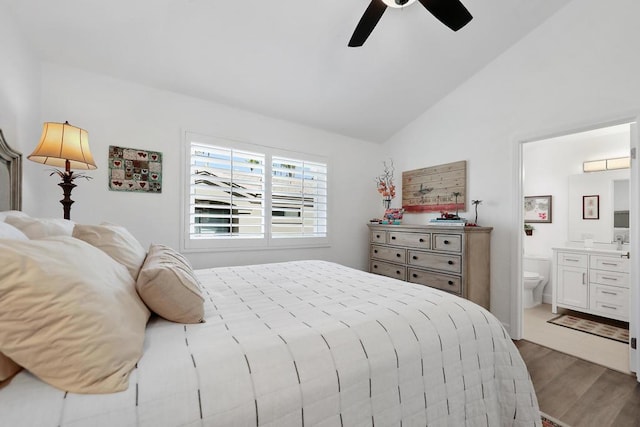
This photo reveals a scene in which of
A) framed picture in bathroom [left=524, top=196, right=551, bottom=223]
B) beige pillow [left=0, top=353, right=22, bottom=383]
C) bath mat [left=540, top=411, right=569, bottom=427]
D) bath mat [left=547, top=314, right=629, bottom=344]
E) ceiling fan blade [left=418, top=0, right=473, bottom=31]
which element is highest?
ceiling fan blade [left=418, top=0, right=473, bottom=31]

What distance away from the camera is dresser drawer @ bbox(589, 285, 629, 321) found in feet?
10.0

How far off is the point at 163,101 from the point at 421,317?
2963mm

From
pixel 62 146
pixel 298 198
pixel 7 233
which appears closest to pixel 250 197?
pixel 298 198

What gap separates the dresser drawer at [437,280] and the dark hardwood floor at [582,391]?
765 mm

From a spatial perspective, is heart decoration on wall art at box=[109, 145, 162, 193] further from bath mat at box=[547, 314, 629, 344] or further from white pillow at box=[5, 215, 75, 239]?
bath mat at box=[547, 314, 629, 344]

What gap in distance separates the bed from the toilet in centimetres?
315

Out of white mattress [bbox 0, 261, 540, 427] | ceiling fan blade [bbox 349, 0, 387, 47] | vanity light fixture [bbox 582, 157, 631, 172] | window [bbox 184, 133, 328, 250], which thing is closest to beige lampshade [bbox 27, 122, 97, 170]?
window [bbox 184, 133, 328, 250]

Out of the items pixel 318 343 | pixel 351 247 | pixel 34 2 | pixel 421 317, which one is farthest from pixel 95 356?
pixel 351 247

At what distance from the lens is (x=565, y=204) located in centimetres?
401

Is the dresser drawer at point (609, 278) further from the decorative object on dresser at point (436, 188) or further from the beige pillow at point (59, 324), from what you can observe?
the beige pillow at point (59, 324)

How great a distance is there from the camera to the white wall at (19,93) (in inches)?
67.3

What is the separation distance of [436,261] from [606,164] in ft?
9.36

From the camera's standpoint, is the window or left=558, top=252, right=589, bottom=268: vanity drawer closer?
the window

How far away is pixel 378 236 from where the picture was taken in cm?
374
